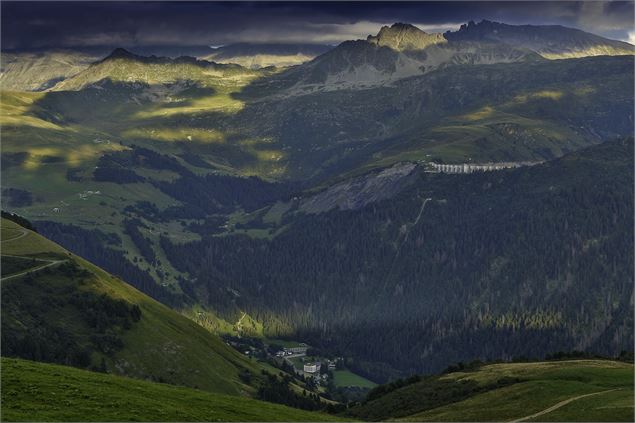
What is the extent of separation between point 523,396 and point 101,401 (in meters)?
68.9

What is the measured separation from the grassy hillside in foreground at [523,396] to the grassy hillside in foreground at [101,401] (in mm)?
30509

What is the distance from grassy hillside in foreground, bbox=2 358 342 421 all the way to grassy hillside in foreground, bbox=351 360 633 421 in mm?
30509

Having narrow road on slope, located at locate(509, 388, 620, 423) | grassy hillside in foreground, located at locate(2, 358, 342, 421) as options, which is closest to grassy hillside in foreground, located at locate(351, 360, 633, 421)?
narrow road on slope, located at locate(509, 388, 620, 423)

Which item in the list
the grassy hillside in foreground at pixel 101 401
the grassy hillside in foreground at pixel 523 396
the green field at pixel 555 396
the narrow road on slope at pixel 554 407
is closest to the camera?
the grassy hillside in foreground at pixel 101 401

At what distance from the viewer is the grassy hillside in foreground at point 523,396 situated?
127875mm

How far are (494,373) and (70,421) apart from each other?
340 ft

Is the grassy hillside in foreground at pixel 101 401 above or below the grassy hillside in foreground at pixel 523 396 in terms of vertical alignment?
above

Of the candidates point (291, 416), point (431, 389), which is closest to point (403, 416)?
point (431, 389)

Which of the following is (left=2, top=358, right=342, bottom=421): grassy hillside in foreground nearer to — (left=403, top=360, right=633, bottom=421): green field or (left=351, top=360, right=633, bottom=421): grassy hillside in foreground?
(left=403, top=360, right=633, bottom=421): green field

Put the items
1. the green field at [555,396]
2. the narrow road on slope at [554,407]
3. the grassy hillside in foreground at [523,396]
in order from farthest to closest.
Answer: the narrow road on slope at [554,407]
the grassy hillside in foreground at [523,396]
the green field at [555,396]

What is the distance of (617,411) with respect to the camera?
119 meters

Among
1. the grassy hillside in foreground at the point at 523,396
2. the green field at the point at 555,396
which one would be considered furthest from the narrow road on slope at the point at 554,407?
the green field at the point at 555,396

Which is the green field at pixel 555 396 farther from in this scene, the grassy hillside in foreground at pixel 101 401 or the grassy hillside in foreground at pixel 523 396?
the grassy hillside in foreground at pixel 101 401

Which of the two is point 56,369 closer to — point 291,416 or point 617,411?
point 291,416
